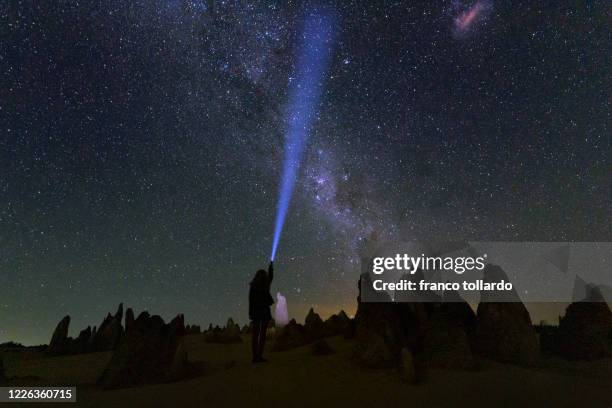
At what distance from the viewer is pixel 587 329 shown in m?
15.2

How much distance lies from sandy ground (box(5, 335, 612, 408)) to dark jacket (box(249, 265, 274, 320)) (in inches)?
58.9

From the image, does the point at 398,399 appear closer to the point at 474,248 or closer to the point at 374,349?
the point at 374,349

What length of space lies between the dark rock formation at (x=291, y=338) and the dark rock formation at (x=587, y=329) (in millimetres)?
10188

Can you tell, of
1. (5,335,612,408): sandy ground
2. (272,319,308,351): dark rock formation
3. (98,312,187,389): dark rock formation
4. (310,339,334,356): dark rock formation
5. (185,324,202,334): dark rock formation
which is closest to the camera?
(5,335,612,408): sandy ground

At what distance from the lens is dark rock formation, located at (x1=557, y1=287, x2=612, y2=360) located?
48.3 feet

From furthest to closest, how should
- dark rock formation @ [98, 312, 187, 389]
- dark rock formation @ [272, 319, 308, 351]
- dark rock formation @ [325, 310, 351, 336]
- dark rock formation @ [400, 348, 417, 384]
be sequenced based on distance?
dark rock formation @ [325, 310, 351, 336]
dark rock formation @ [272, 319, 308, 351]
dark rock formation @ [98, 312, 187, 389]
dark rock formation @ [400, 348, 417, 384]

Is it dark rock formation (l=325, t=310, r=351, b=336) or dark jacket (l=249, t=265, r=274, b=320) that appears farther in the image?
dark rock formation (l=325, t=310, r=351, b=336)

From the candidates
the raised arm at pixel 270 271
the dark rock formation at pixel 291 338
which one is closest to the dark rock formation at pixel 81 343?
the dark rock formation at pixel 291 338

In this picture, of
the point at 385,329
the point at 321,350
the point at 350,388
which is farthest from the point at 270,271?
the point at 350,388

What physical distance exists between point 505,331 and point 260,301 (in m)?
8.05

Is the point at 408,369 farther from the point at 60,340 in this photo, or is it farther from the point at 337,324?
the point at 60,340

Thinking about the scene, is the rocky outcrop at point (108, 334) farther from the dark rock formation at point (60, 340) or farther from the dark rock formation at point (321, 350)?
the dark rock formation at point (321, 350)

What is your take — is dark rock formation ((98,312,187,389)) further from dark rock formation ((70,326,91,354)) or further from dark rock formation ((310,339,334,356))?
dark rock formation ((70,326,91,354))

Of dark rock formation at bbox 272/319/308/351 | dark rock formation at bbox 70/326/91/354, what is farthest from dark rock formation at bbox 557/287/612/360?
dark rock formation at bbox 70/326/91/354
